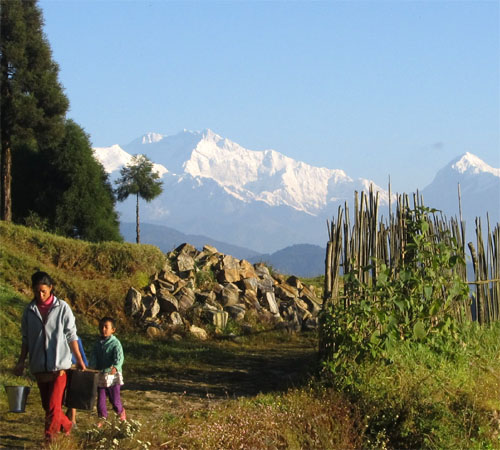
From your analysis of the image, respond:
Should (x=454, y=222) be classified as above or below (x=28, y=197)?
below

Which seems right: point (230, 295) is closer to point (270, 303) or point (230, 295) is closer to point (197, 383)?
point (270, 303)

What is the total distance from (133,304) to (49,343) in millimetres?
7388

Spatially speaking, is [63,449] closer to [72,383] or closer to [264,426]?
[72,383]

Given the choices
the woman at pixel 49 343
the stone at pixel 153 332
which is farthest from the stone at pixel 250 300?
the woman at pixel 49 343

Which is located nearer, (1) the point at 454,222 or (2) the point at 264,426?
(2) the point at 264,426

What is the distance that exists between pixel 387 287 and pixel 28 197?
668 inches

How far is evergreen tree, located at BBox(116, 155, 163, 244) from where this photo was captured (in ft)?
91.5

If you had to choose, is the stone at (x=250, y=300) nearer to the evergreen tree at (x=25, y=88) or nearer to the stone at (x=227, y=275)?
the stone at (x=227, y=275)

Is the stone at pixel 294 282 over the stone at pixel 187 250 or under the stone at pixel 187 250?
under

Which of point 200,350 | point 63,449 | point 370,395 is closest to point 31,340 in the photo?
point 63,449

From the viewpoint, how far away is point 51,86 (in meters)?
20.5

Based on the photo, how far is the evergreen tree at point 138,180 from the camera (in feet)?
91.5

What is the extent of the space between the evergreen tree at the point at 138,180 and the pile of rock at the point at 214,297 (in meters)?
11.5

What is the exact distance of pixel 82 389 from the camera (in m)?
6.17
